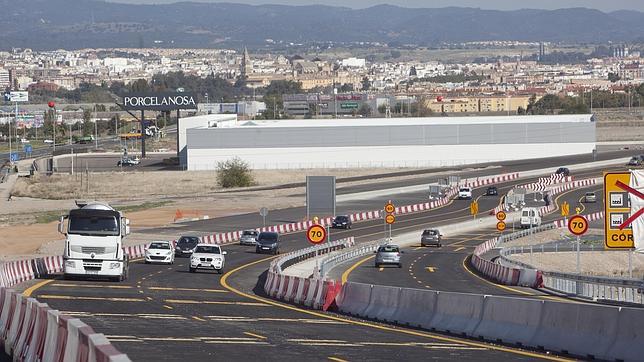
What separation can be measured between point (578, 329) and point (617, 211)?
370 cm

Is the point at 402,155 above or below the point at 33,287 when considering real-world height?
below

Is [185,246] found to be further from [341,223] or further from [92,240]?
A: [341,223]

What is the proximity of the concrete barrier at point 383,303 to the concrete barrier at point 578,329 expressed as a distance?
296 inches

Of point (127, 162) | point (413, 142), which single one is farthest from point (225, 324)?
point (413, 142)

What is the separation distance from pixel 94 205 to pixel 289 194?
73404 millimetres

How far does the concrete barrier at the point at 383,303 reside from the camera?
29.5m

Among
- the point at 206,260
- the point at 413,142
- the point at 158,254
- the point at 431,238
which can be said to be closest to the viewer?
the point at 206,260

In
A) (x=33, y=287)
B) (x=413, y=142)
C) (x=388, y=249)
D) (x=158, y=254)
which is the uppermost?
(x=413, y=142)

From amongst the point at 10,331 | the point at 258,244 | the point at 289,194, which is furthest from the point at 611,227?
the point at 289,194

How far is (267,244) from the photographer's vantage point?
66.3m

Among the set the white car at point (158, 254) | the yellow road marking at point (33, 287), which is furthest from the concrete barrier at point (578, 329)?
the white car at point (158, 254)

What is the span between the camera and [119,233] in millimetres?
40438

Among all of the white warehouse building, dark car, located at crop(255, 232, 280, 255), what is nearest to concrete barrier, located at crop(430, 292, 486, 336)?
dark car, located at crop(255, 232, 280, 255)

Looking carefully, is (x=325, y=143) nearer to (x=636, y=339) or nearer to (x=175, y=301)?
(x=175, y=301)
